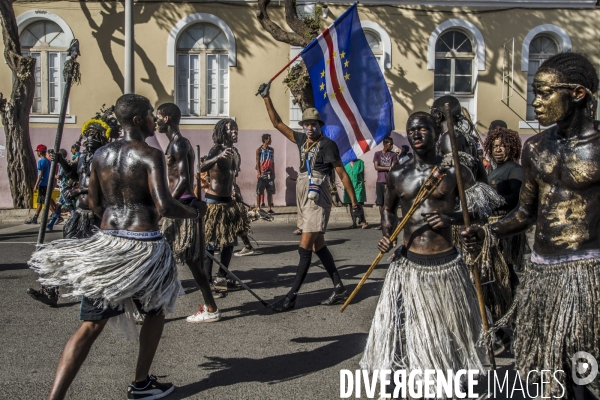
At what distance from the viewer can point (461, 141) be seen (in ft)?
18.6

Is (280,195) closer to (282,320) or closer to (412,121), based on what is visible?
(282,320)

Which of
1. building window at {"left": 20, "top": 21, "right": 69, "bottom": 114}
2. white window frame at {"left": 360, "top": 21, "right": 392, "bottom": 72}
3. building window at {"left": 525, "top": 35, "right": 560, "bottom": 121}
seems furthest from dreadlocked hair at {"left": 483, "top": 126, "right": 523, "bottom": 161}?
building window at {"left": 20, "top": 21, "right": 69, "bottom": 114}

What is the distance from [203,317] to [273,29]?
34.9 ft

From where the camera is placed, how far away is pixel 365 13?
53.9 feet

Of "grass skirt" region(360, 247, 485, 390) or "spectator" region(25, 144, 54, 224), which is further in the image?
"spectator" region(25, 144, 54, 224)

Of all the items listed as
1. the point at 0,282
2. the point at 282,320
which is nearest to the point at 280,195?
the point at 0,282

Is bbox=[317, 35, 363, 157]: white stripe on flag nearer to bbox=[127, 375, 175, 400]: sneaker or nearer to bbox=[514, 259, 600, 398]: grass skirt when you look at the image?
bbox=[127, 375, 175, 400]: sneaker

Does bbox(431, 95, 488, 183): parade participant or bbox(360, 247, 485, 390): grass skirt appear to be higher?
bbox(431, 95, 488, 183): parade participant

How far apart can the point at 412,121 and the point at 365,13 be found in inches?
509

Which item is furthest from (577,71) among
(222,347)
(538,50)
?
(538,50)

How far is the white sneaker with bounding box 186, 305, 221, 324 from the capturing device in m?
6.11

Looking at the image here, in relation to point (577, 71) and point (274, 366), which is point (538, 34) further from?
point (577, 71)

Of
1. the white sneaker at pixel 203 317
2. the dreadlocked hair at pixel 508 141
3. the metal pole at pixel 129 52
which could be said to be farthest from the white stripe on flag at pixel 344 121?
the metal pole at pixel 129 52

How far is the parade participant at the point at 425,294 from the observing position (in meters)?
4.00
